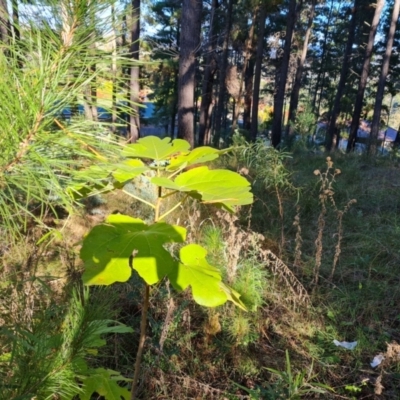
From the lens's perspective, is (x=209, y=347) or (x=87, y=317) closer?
(x=87, y=317)

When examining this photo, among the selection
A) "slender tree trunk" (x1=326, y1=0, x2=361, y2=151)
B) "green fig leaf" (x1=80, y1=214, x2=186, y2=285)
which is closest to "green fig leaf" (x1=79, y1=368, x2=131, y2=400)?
"green fig leaf" (x1=80, y1=214, x2=186, y2=285)

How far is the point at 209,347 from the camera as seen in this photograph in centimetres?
205

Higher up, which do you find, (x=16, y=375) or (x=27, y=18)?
(x=27, y=18)

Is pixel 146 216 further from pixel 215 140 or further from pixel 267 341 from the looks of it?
pixel 215 140

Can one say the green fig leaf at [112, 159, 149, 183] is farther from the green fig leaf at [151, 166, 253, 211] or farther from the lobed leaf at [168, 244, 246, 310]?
the lobed leaf at [168, 244, 246, 310]

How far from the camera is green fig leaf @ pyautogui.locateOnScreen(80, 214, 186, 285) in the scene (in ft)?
2.11

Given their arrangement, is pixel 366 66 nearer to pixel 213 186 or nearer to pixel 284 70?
pixel 284 70

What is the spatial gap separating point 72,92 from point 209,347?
179 centimetres

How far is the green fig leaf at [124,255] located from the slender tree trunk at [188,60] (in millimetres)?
5584

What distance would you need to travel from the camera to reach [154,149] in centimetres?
90

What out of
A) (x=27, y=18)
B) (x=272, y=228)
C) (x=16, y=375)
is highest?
(x=27, y=18)

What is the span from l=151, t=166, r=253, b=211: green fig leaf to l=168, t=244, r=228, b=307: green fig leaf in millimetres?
136

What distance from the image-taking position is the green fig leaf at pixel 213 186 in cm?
73

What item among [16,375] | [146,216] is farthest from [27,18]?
[146,216]
